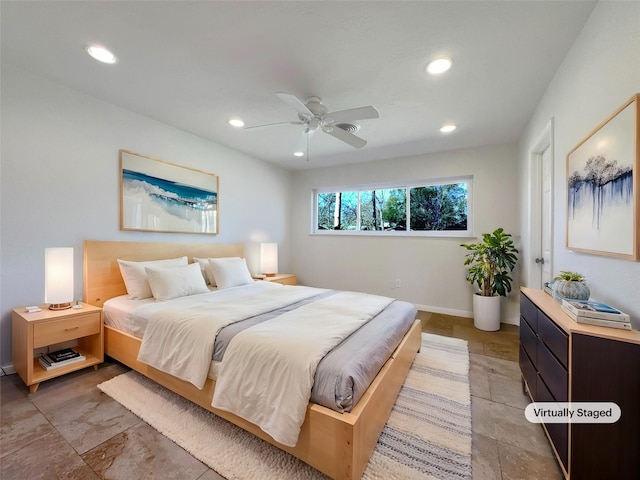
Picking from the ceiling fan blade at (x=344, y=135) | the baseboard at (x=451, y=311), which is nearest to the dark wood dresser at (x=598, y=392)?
the ceiling fan blade at (x=344, y=135)

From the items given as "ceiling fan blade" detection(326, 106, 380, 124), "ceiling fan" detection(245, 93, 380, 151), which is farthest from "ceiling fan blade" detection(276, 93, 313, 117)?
"ceiling fan blade" detection(326, 106, 380, 124)

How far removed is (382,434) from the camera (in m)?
1.66

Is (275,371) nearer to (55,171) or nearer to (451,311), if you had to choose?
(55,171)

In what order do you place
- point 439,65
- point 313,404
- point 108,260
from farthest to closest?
point 108,260 → point 439,65 → point 313,404

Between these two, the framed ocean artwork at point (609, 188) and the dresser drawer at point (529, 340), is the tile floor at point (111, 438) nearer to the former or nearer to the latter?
the dresser drawer at point (529, 340)

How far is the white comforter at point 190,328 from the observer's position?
176 centimetres

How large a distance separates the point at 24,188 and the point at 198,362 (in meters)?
2.19

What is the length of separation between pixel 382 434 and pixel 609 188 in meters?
1.90

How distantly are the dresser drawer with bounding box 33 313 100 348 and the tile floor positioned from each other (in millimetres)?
375

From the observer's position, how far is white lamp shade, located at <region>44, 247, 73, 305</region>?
7.28ft

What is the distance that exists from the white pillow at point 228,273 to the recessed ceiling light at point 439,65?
9.68ft

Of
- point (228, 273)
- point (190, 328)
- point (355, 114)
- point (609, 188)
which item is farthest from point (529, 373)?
point (228, 273)

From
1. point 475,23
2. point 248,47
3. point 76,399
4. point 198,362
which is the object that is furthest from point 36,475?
point 475,23

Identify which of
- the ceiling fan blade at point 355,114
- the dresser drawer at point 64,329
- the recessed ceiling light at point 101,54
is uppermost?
the recessed ceiling light at point 101,54
